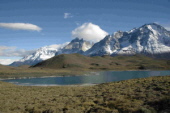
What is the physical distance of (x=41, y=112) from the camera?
24.7 m

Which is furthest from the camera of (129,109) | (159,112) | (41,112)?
(41,112)

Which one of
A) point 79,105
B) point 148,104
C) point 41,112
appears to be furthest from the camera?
point 79,105

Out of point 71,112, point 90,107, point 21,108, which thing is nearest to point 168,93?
point 90,107

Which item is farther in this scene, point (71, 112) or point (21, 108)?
point (21, 108)

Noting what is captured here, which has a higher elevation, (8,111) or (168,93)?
(168,93)

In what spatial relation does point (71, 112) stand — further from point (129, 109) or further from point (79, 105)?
point (129, 109)

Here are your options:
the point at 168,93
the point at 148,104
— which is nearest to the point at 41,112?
the point at 148,104

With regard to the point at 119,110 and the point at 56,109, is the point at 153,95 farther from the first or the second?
the point at 56,109

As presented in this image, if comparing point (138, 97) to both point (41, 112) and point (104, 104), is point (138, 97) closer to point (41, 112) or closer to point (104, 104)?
point (104, 104)

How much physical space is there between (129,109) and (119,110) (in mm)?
1322

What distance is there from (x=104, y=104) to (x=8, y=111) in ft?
43.1

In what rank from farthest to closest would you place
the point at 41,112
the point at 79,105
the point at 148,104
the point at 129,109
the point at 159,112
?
the point at 79,105, the point at 41,112, the point at 148,104, the point at 129,109, the point at 159,112

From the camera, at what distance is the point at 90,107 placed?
25.0 meters

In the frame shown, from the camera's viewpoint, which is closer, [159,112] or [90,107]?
[159,112]
